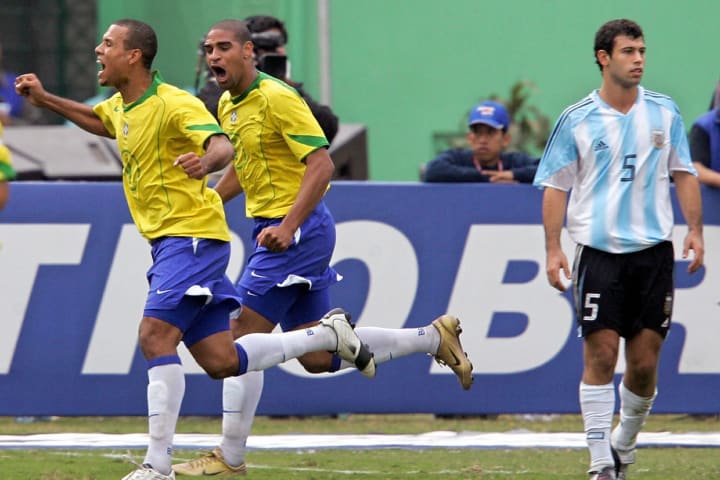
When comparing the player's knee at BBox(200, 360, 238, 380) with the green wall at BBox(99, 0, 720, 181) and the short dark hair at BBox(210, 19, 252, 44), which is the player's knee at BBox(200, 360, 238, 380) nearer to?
the short dark hair at BBox(210, 19, 252, 44)

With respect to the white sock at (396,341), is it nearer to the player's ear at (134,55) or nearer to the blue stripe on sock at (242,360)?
the blue stripe on sock at (242,360)

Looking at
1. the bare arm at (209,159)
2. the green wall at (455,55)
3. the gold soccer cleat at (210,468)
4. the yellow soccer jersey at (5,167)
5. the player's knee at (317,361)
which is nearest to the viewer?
the yellow soccer jersey at (5,167)

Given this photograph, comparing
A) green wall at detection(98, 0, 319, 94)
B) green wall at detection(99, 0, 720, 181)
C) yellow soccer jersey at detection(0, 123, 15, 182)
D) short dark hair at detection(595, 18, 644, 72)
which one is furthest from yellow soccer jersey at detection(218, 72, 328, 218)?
green wall at detection(98, 0, 319, 94)

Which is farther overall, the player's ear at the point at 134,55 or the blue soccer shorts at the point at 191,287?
the player's ear at the point at 134,55

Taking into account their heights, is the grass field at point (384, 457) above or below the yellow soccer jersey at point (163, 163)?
below

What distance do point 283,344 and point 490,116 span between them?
157 inches

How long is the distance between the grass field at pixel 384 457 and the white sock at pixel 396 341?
61cm

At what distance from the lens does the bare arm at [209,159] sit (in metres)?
7.27

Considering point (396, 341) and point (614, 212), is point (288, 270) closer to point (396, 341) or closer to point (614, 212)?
point (396, 341)

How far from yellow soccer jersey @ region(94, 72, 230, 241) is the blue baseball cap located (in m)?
4.09

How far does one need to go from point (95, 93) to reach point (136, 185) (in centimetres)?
1207

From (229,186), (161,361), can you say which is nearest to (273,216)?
(229,186)

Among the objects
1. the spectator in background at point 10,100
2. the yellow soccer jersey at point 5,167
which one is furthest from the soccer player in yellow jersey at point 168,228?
the spectator in background at point 10,100

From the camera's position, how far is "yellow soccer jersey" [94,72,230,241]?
780 cm
